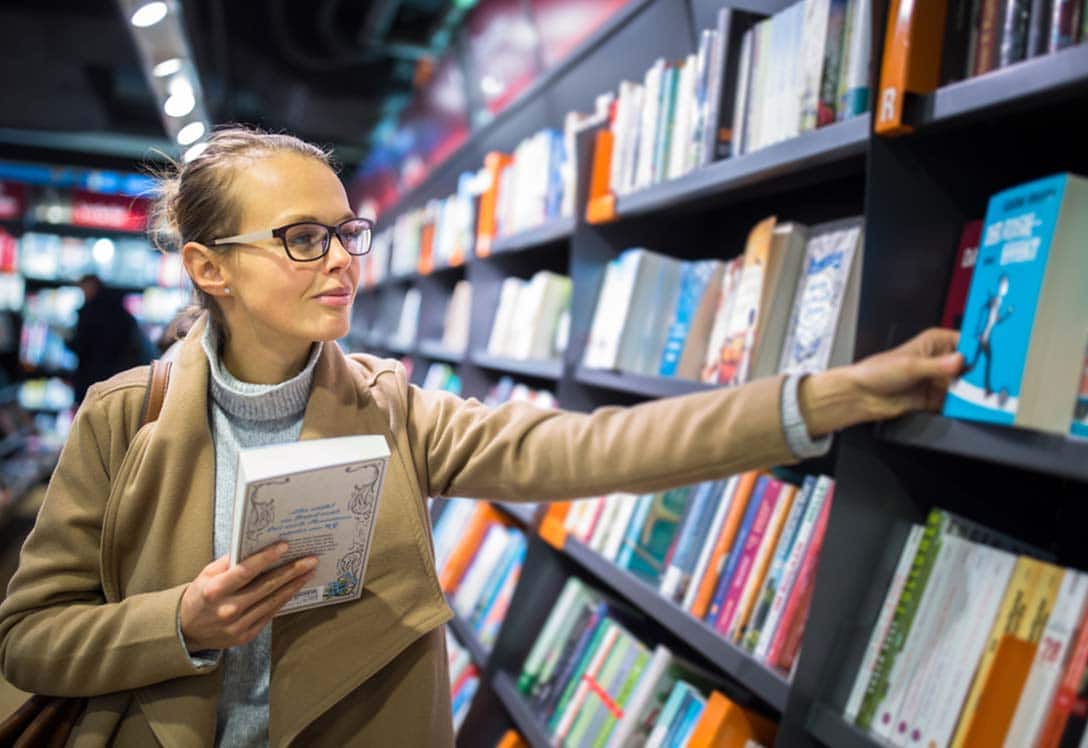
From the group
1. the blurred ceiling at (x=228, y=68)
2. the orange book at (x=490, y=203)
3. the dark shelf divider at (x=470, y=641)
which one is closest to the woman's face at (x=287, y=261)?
the dark shelf divider at (x=470, y=641)

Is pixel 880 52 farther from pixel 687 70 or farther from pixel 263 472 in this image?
pixel 263 472

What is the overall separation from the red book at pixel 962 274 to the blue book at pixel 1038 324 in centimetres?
12

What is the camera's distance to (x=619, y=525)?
5.91 feet

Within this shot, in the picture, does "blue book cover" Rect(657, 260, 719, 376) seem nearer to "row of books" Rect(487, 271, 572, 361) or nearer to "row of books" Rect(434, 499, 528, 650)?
"row of books" Rect(487, 271, 572, 361)

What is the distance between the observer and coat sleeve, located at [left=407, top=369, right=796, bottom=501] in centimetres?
100

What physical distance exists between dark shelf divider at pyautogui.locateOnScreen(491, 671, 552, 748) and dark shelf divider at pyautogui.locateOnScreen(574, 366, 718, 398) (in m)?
0.82

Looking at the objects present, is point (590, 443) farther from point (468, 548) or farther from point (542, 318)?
point (468, 548)

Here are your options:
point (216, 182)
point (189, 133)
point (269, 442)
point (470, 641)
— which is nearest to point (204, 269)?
point (216, 182)

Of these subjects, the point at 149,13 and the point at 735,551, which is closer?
the point at 735,551

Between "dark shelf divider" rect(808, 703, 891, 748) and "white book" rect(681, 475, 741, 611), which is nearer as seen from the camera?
"dark shelf divider" rect(808, 703, 891, 748)

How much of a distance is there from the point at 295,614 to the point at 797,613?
764 mm

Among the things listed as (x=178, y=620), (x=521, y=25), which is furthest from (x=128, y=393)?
(x=521, y=25)

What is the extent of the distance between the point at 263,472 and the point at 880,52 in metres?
0.97

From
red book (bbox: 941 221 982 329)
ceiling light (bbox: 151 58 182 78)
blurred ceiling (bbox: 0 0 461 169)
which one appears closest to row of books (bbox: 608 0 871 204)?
red book (bbox: 941 221 982 329)
